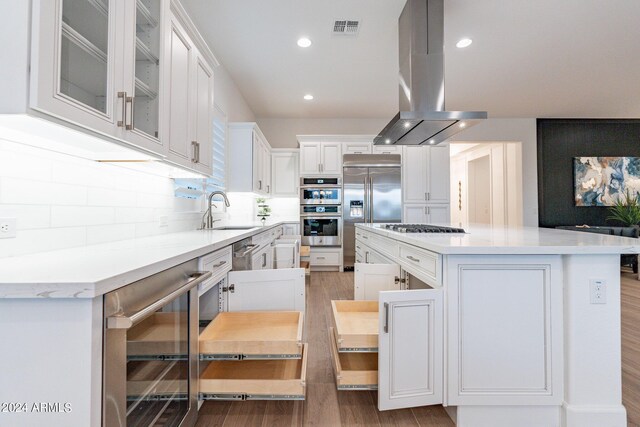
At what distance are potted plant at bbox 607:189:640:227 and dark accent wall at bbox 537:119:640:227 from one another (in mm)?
172

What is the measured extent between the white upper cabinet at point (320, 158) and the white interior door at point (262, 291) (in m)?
3.85

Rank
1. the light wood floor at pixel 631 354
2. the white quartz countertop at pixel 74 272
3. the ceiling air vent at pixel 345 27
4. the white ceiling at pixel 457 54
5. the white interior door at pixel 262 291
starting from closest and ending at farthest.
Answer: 1. the white quartz countertop at pixel 74 272
2. the light wood floor at pixel 631 354
3. the white interior door at pixel 262 291
4. the white ceiling at pixel 457 54
5. the ceiling air vent at pixel 345 27

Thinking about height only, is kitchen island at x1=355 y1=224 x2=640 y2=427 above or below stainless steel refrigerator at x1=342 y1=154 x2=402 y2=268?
below

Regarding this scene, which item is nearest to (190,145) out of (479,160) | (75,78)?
(75,78)

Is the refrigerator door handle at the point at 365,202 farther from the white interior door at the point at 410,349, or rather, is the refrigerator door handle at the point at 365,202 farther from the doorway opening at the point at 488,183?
the white interior door at the point at 410,349

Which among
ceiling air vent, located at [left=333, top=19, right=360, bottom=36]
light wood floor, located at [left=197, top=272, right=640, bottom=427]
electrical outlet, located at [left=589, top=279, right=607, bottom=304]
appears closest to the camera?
electrical outlet, located at [left=589, top=279, right=607, bottom=304]

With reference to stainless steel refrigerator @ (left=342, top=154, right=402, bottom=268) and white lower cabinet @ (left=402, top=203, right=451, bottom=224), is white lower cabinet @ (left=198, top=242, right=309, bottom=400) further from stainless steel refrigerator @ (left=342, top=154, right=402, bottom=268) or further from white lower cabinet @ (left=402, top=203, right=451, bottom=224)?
white lower cabinet @ (left=402, top=203, right=451, bottom=224)

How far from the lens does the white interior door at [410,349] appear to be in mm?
1449

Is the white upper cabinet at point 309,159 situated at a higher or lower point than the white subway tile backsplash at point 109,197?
higher

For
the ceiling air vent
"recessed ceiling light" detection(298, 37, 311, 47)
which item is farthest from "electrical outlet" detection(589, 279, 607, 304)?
"recessed ceiling light" detection(298, 37, 311, 47)

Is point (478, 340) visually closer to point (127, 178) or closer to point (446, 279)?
point (446, 279)

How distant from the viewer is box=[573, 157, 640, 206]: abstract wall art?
244 inches

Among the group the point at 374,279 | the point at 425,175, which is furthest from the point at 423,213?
the point at 374,279

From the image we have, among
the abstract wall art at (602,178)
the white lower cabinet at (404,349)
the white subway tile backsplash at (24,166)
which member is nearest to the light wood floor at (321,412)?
the white lower cabinet at (404,349)
